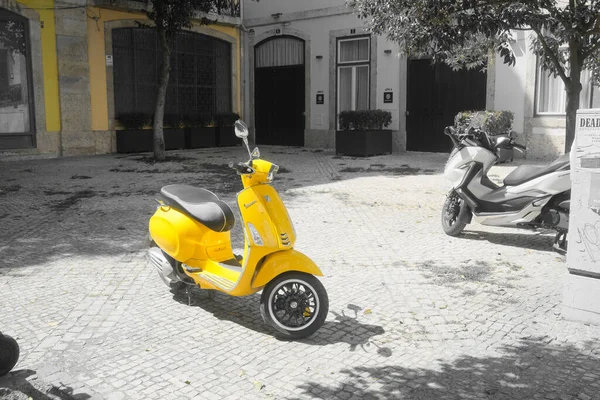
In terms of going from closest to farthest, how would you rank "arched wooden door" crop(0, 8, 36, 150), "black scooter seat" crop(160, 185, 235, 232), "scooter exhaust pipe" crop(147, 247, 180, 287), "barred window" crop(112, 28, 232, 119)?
"black scooter seat" crop(160, 185, 235, 232)
"scooter exhaust pipe" crop(147, 247, 180, 287)
"arched wooden door" crop(0, 8, 36, 150)
"barred window" crop(112, 28, 232, 119)

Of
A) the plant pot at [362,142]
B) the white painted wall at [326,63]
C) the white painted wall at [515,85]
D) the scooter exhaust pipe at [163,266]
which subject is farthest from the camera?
the white painted wall at [326,63]

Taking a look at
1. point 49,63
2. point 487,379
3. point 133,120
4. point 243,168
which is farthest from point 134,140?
point 487,379

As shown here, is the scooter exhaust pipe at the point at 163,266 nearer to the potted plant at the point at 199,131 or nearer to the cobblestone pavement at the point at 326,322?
the cobblestone pavement at the point at 326,322

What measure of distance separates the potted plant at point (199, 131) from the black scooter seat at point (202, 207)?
14495 mm

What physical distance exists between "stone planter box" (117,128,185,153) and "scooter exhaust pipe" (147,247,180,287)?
12.8m

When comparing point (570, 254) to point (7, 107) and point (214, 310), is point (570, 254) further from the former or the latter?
point (7, 107)

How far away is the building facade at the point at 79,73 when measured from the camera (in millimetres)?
15148

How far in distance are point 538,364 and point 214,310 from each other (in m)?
2.22

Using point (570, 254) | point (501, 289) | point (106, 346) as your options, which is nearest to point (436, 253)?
point (501, 289)

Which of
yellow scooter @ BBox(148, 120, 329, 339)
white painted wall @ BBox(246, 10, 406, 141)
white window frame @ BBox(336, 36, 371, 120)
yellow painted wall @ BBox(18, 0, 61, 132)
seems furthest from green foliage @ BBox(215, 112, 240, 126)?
yellow scooter @ BBox(148, 120, 329, 339)

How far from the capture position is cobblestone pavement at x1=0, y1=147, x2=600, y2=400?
342 centimetres

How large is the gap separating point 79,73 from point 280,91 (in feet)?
21.7

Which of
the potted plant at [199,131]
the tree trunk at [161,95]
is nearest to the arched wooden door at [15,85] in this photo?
the tree trunk at [161,95]

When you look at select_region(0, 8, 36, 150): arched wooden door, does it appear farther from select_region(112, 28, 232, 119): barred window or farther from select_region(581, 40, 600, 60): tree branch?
select_region(581, 40, 600, 60): tree branch
